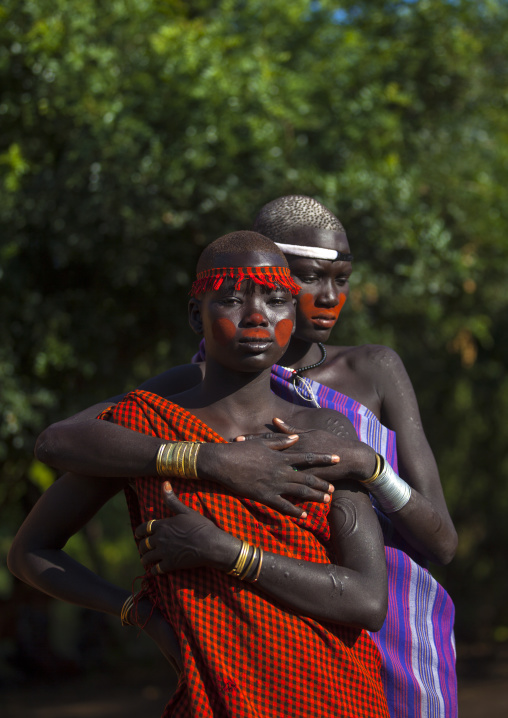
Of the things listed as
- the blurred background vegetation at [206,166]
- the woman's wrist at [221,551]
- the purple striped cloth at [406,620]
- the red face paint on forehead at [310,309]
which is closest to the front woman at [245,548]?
the woman's wrist at [221,551]

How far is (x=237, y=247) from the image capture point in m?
1.98

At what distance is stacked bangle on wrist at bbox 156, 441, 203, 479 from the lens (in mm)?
1794

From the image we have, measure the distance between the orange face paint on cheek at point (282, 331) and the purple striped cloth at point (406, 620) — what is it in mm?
363

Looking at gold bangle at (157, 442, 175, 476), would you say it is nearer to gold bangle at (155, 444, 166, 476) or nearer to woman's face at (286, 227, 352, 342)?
gold bangle at (155, 444, 166, 476)

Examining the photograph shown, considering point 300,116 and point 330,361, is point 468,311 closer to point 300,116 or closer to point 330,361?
point 300,116

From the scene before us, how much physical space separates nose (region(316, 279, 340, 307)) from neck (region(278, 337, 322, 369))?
17 centimetres

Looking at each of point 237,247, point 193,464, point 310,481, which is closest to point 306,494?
point 310,481

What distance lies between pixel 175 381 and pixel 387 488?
25.4 inches

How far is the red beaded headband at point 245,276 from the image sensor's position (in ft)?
6.36

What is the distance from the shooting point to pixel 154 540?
5.94 feet

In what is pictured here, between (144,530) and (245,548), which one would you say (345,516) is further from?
(144,530)

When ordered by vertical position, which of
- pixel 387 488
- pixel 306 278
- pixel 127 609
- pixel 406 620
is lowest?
pixel 406 620

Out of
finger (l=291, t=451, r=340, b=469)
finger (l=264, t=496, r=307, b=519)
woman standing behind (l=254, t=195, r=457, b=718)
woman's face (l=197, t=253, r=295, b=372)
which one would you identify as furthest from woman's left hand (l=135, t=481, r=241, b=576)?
woman standing behind (l=254, t=195, r=457, b=718)

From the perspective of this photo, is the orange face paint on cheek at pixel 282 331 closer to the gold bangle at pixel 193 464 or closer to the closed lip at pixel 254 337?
the closed lip at pixel 254 337
